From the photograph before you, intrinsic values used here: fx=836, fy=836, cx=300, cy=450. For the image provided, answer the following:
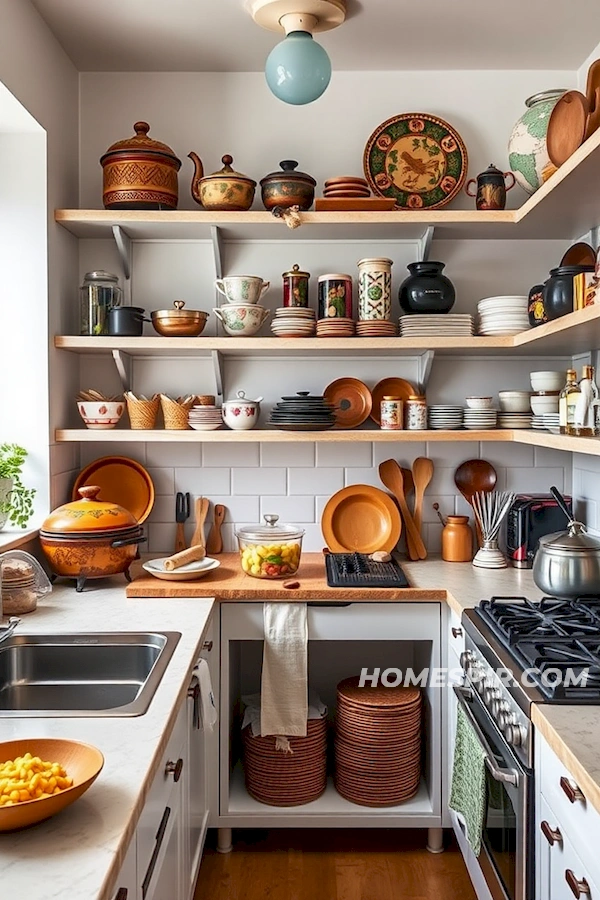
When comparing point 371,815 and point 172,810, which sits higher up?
point 172,810

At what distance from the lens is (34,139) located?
2.71m

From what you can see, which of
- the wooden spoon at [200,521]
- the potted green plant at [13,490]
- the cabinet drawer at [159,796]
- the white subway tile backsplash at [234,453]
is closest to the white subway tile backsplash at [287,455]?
the white subway tile backsplash at [234,453]

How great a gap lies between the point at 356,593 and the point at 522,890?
40.1 inches

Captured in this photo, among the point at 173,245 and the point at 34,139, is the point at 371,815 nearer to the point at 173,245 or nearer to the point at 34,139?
the point at 173,245

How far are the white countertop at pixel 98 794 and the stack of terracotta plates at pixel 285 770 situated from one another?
2.20ft

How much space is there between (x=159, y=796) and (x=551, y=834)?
73 cm

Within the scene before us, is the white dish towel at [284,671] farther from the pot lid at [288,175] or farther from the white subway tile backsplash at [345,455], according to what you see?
the pot lid at [288,175]

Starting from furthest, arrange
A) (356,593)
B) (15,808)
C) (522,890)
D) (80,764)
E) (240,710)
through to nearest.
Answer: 1. (240,710)
2. (356,593)
3. (522,890)
4. (80,764)
5. (15,808)

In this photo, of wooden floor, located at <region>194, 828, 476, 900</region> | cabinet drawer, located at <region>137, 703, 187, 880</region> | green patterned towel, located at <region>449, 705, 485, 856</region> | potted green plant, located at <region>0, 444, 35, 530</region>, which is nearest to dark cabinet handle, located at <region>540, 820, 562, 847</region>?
green patterned towel, located at <region>449, 705, 485, 856</region>

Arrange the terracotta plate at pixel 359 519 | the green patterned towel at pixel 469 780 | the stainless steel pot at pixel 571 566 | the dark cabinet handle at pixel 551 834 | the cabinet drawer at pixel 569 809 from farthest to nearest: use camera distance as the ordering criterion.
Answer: the terracotta plate at pixel 359 519 < the stainless steel pot at pixel 571 566 < the green patterned towel at pixel 469 780 < the dark cabinet handle at pixel 551 834 < the cabinet drawer at pixel 569 809

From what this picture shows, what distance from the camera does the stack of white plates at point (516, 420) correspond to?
9.59 feet

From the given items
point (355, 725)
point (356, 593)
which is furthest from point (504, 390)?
point (355, 725)

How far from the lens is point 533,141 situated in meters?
2.71

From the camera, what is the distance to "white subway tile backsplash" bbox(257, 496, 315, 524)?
10.3 ft
